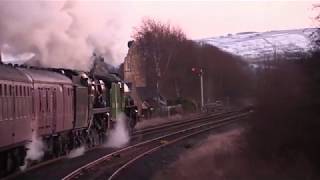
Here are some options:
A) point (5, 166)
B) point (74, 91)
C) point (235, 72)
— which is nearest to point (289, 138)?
point (5, 166)

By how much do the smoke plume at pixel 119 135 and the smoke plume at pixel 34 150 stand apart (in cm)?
841

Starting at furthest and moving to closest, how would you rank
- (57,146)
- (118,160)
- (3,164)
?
(57,146), (118,160), (3,164)

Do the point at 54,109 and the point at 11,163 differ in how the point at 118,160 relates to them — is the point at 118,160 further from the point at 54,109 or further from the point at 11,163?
the point at 11,163

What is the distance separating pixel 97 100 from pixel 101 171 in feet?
36.7

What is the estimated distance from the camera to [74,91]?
25.4 m

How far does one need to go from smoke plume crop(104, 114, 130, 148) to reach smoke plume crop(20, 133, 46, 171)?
27.6ft

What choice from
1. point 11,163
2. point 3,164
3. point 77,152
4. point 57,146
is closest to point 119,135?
point 77,152

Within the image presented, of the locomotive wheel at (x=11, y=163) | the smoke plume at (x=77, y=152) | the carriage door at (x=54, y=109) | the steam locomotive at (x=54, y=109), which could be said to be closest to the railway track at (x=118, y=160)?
the smoke plume at (x=77, y=152)

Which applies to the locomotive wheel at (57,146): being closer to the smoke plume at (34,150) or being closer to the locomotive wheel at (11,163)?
the smoke plume at (34,150)

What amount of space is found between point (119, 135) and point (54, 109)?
9.89m

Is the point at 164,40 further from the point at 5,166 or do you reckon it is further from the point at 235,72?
the point at 5,166

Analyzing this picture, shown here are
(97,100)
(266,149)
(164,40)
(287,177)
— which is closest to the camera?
(287,177)

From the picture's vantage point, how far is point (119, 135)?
32.2 meters

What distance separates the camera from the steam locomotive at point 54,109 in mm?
17219
